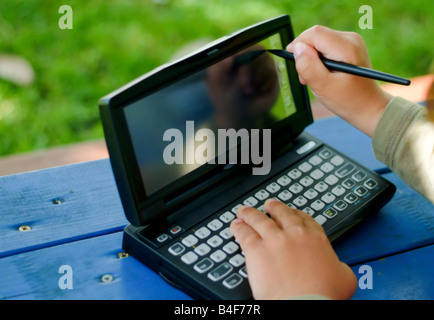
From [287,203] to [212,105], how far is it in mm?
174

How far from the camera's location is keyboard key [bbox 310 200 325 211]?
29.6 inches

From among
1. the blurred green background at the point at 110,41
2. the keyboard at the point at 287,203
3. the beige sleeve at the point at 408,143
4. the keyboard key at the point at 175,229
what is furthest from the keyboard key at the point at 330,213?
the blurred green background at the point at 110,41

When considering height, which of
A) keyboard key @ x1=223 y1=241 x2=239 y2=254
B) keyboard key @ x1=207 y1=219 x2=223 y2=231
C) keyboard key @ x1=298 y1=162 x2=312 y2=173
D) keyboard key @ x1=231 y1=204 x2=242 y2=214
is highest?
keyboard key @ x1=298 y1=162 x2=312 y2=173

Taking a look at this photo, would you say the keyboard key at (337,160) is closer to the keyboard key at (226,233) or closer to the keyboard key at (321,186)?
the keyboard key at (321,186)

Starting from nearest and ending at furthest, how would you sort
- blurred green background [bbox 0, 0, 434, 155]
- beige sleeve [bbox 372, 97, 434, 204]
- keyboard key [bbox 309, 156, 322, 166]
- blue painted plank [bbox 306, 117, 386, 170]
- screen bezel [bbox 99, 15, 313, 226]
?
screen bezel [bbox 99, 15, 313, 226] → beige sleeve [bbox 372, 97, 434, 204] → keyboard key [bbox 309, 156, 322, 166] → blue painted plank [bbox 306, 117, 386, 170] → blurred green background [bbox 0, 0, 434, 155]

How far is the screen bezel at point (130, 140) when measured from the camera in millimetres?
616

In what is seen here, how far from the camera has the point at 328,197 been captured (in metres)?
0.77

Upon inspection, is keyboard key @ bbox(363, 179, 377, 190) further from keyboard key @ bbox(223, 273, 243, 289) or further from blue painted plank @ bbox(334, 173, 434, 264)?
keyboard key @ bbox(223, 273, 243, 289)

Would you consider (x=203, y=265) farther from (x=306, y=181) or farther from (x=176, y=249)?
(x=306, y=181)

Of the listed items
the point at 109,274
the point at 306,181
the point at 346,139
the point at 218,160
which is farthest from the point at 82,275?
the point at 346,139

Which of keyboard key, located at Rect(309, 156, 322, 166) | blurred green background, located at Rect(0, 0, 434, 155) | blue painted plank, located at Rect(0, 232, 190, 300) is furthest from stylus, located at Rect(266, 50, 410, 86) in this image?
blurred green background, located at Rect(0, 0, 434, 155)

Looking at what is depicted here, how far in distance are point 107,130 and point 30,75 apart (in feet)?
4.62

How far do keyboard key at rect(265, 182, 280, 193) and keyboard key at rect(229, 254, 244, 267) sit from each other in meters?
0.14

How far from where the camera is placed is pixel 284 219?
2.26 feet
